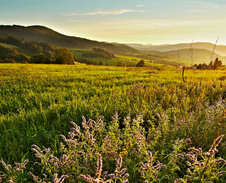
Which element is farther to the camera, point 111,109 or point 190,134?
point 111,109

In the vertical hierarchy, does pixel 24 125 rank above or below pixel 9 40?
below

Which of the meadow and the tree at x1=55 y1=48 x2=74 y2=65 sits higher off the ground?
the tree at x1=55 y1=48 x2=74 y2=65

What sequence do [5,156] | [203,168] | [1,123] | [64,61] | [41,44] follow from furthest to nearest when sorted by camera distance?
[41,44] < [64,61] < [1,123] < [5,156] < [203,168]

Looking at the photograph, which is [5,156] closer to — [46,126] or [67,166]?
[46,126]

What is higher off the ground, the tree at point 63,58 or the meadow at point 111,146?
the tree at point 63,58

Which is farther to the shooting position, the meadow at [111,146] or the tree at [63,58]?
the tree at [63,58]

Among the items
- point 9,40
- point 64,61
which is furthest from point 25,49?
point 64,61

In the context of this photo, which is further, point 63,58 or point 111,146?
point 63,58

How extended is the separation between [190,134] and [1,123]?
3.58 m

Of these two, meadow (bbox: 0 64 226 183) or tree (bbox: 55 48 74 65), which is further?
tree (bbox: 55 48 74 65)

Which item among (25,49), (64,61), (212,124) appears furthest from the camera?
(25,49)

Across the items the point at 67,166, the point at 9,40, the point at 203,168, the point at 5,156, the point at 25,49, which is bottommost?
the point at 5,156

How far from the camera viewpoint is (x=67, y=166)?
5.38 feet

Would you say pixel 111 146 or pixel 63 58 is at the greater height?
pixel 63 58
